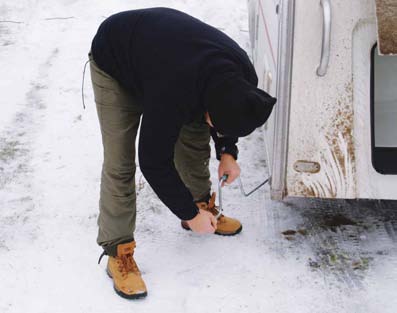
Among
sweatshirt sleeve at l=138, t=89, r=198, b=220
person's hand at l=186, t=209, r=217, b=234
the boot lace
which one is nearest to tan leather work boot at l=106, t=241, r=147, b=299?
the boot lace

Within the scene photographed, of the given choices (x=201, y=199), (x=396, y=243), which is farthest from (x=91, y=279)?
(x=396, y=243)

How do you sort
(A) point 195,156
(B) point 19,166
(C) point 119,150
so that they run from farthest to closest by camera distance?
(B) point 19,166 < (A) point 195,156 < (C) point 119,150

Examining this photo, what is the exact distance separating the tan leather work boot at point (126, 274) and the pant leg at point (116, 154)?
6 centimetres

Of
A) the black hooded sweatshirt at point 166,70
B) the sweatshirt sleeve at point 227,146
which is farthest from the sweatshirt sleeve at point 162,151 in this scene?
the sweatshirt sleeve at point 227,146

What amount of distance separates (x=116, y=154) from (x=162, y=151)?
1.64ft

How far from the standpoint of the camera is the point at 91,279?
313 centimetres

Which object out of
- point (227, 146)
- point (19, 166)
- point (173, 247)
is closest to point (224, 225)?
point (173, 247)

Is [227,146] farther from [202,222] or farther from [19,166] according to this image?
[19,166]

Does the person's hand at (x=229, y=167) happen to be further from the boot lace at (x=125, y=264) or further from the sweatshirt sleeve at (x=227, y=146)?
the boot lace at (x=125, y=264)

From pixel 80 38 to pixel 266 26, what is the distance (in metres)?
3.17

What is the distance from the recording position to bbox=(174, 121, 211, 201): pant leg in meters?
3.14

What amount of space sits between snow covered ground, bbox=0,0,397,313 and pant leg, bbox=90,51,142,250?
1.00ft

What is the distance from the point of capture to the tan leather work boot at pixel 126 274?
299 centimetres

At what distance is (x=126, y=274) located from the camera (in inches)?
120
